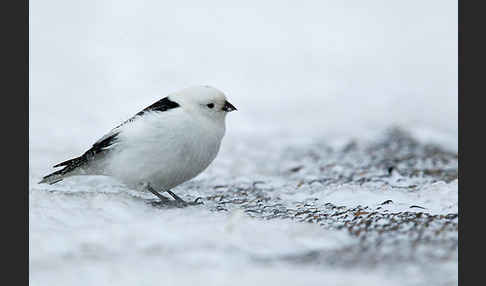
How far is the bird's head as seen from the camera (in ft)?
18.3

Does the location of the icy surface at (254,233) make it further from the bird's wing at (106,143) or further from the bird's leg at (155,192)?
the bird's wing at (106,143)

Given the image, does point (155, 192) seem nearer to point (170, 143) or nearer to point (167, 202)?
point (167, 202)

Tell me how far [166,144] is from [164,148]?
1.4 inches

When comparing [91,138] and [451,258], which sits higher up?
[91,138]

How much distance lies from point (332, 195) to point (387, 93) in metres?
4.71

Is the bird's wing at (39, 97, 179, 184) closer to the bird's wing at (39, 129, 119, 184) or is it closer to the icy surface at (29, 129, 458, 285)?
the bird's wing at (39, 129, 119, 184)

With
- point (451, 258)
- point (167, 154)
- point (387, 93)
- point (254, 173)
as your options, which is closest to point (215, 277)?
point (451, 258)

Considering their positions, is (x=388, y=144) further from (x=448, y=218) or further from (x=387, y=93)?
(x=448, y=218)

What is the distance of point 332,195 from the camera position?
6.03 m

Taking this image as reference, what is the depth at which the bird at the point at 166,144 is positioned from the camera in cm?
536

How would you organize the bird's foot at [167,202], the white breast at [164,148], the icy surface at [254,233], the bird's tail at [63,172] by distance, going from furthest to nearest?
the bird's tail at [63,172] → the bird's foot at [167,202] → the white breast at [164,148] → the icy surface at [254,233]

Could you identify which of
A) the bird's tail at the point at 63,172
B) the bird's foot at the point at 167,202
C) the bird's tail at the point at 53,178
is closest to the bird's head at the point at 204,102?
the bird's foot at the point at 167,202

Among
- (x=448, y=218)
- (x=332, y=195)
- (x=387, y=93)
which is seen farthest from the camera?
(x=387, y=93)

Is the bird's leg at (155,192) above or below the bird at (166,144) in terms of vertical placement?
below
